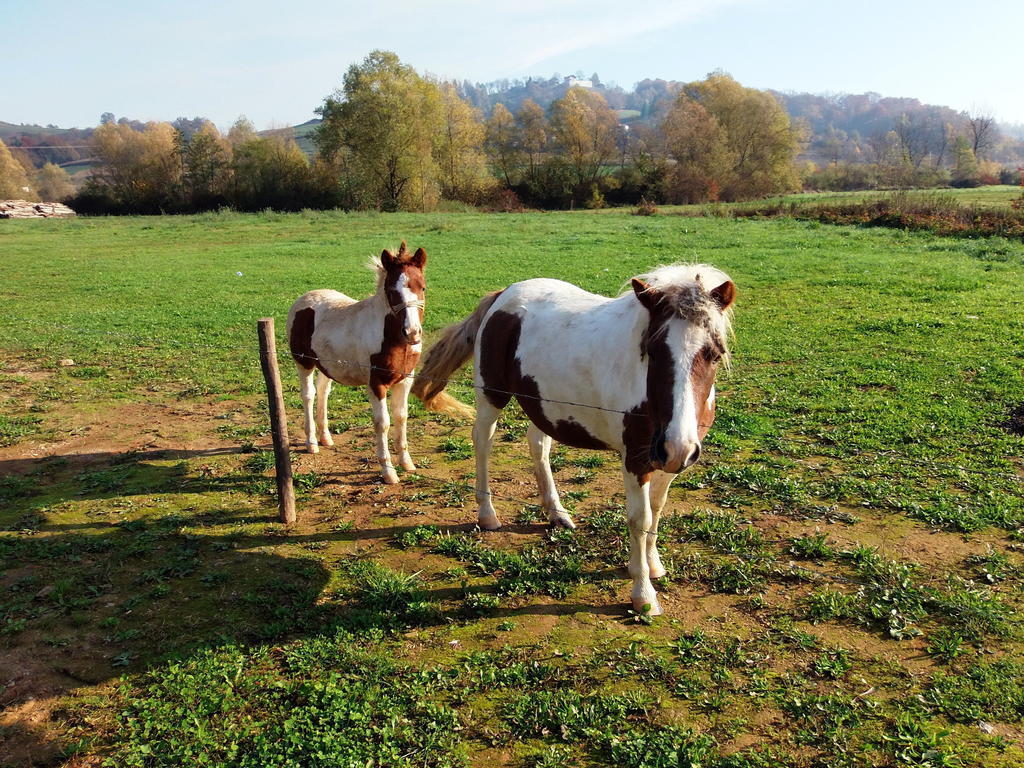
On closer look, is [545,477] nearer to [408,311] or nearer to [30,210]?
[408,311]

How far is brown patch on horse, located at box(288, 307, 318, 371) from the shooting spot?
744 cm

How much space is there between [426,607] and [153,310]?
14.5 meters

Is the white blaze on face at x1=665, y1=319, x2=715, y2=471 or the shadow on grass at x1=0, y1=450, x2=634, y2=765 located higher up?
→ the white blaze on face at x1=665, y1=319, x2=715, y2=471

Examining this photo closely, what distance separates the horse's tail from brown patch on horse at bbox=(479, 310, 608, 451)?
0.43m

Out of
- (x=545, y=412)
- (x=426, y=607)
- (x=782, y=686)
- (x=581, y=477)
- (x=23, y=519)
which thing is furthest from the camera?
(x=581, y=477)

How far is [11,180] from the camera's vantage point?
5797cm

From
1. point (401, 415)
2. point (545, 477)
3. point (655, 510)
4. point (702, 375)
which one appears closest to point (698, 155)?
point (401, 415)

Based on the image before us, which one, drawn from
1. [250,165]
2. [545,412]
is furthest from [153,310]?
[250,165]

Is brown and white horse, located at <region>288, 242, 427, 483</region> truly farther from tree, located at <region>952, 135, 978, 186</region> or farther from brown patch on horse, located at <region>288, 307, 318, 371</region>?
tree, located at <region>952, 135, 978, 186</region>

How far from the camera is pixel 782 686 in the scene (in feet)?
12.4

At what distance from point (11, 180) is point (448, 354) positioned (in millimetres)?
71182

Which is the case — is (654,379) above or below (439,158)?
below

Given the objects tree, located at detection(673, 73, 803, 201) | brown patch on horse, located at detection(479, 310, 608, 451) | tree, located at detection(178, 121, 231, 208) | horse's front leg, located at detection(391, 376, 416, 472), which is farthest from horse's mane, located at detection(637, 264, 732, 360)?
tree, located at detection(178, 121, 231, 208)

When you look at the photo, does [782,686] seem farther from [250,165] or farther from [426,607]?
[250,165]
